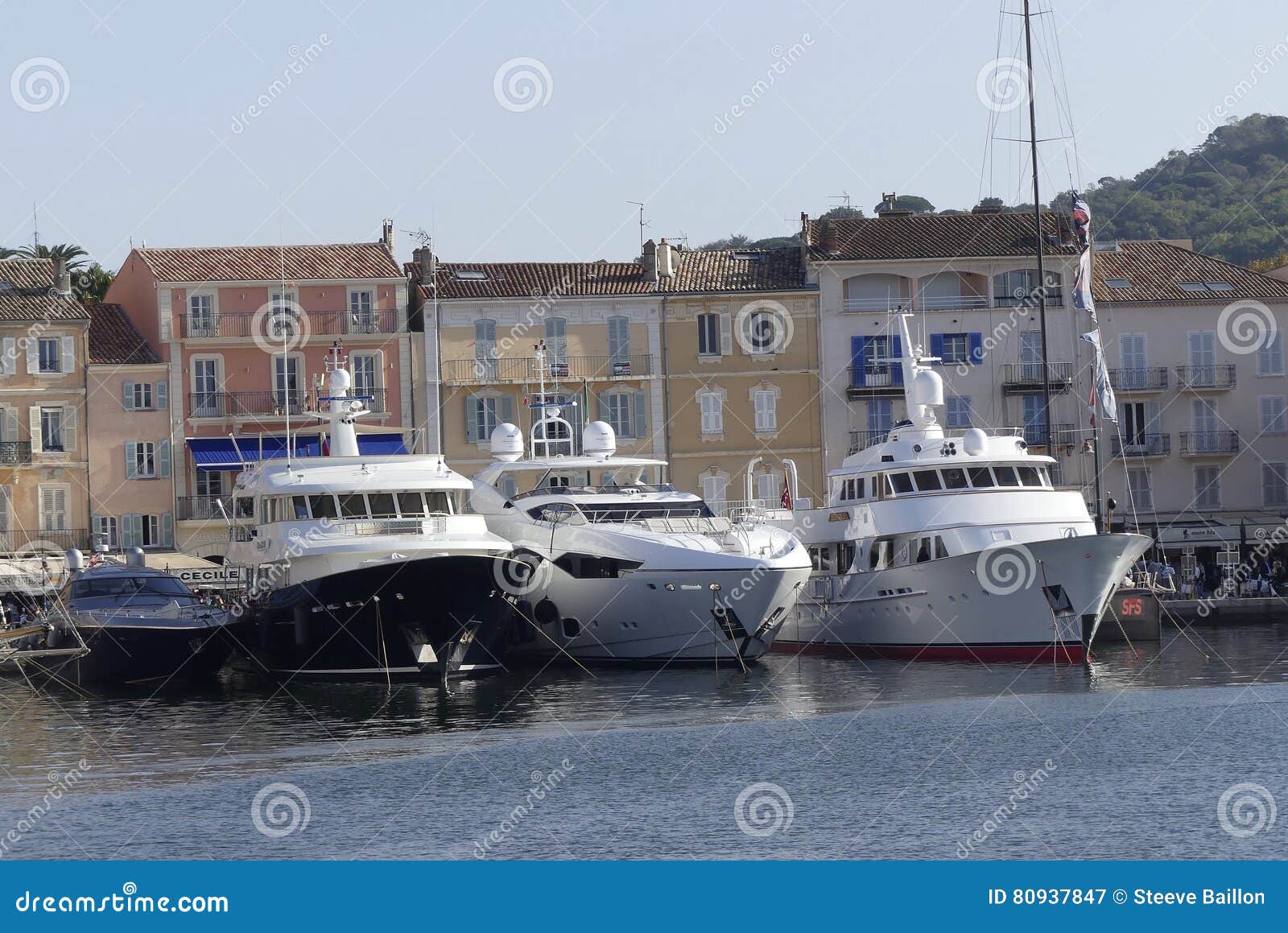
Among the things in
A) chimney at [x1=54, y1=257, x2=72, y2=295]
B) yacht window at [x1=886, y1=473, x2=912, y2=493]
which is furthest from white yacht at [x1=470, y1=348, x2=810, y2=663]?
chimney at [x1=54, y1=257, x2=72, y2=295]

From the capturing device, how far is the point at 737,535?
138 feet

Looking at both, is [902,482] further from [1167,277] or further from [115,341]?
[115,341]

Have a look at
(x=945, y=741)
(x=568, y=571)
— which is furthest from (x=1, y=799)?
(x=568, y=571)

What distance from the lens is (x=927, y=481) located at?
44688 mm

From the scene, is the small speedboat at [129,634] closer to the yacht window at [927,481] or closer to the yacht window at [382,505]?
the yacht window at [382,505]

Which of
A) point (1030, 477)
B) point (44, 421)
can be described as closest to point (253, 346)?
point (44, 421)

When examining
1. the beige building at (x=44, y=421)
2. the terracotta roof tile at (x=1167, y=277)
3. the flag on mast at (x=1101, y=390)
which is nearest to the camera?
the flag on mast at (x=1101, y=390)

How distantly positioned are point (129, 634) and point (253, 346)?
78.4 ft

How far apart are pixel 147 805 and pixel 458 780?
434 centimetres

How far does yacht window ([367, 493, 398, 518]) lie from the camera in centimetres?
4162

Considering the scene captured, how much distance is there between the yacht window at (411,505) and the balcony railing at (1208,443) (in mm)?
33455

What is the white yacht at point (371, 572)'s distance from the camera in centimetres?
3909

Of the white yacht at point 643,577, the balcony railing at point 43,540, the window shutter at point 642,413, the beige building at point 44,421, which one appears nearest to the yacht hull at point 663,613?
the white yacht at point 643,577

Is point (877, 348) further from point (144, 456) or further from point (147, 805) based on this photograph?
point (147, 805)
